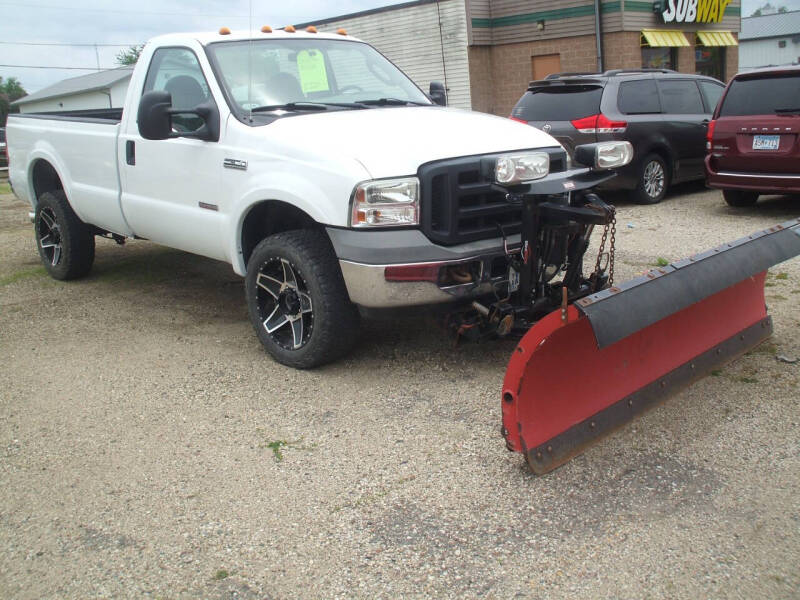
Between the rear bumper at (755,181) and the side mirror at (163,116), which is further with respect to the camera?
the rear bumper at (755,181)

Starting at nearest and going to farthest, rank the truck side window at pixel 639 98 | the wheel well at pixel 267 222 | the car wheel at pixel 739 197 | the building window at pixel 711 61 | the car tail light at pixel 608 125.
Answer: the wheel well at pixel 267 222, the car wheel at pixel 739 197, the car tail light at pixel 608 125, the truck side window at pixel 639 98, the building window at pixel 711 61

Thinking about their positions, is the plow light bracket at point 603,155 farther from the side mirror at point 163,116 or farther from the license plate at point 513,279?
the side mirror at point 163,116

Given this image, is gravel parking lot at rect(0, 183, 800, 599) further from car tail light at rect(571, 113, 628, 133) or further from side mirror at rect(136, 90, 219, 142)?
car tail light at rect(571, 113, 628, 133)

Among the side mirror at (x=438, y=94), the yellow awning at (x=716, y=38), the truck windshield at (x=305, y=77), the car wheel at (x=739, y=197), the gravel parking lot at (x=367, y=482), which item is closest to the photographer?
the gravel parking lot at (x=367, y=482)

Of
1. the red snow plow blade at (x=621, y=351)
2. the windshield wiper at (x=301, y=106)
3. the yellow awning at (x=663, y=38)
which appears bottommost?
the red snow plow blade at (x=621, y=351)

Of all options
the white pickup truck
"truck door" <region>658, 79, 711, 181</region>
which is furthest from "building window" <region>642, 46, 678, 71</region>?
the white pickup truck

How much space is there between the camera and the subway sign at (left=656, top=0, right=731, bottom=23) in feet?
76.1

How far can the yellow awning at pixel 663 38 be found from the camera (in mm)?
22750

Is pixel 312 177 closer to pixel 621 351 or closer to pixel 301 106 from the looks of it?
pixel 301 106

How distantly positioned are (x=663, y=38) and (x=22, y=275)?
66.4ft

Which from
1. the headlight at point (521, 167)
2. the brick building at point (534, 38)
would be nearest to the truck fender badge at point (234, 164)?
the headlight at point (521, 167)

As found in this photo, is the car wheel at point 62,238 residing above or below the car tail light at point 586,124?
Result: below

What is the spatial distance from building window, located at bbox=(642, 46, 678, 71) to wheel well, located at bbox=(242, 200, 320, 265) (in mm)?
20195

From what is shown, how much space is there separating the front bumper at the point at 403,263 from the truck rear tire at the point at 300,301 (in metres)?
0.24
